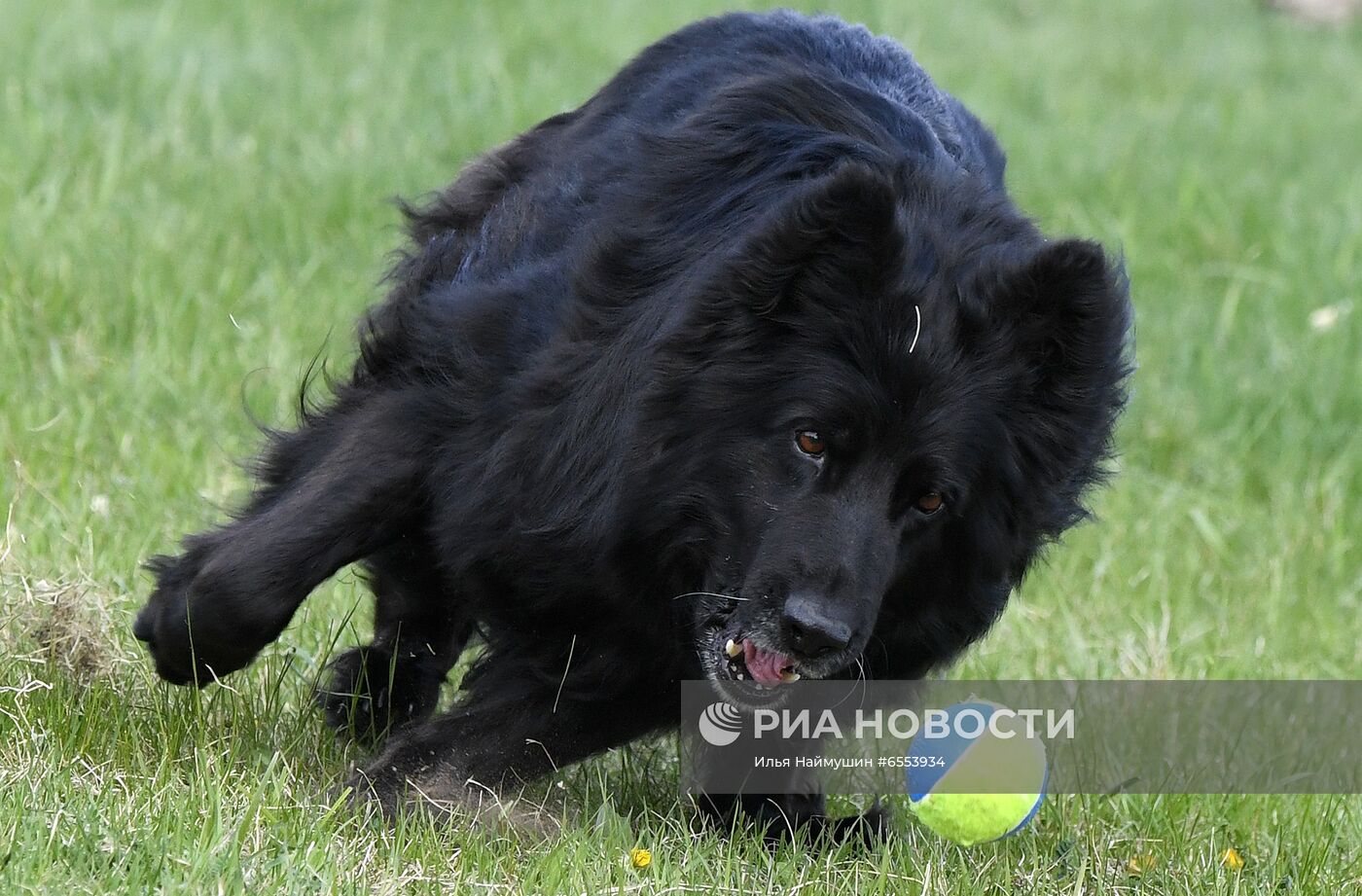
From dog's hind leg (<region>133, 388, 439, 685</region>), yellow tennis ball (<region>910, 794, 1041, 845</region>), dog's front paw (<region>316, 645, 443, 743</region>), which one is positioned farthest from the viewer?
dog's front paw (<region>316, 645, 443, 743</region>)

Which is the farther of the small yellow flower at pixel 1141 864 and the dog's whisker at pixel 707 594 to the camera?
the small yellow flower at pixel 1141 864

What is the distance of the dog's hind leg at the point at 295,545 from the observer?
11.8 feet

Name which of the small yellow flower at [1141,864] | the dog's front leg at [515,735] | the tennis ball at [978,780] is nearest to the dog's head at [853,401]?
the dog's front leg at [515,735]

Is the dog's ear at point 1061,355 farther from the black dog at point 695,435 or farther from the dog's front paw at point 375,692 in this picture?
the dog's front paw at point 375,692

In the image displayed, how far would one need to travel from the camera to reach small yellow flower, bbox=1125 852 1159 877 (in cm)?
388

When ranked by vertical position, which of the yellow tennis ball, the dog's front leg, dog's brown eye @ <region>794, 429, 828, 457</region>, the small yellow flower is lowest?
the small yellow flower

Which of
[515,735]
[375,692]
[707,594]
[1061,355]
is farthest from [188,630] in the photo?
[1061,355]

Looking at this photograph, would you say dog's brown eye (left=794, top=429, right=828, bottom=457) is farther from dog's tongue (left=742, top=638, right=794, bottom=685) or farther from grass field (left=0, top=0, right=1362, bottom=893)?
grass field (left=0, top=0, right=1362, bottom=893)

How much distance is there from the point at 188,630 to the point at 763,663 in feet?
4.18

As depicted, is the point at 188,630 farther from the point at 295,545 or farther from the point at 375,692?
the point at 375,692

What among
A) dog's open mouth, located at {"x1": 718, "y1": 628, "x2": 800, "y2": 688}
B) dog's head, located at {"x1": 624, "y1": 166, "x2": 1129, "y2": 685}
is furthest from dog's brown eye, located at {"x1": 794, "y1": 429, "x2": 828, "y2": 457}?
dog's open mouth, located at {"x1": 718, "y1": 628, "x2": 800, "y2": 688}

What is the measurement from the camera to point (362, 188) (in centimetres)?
762

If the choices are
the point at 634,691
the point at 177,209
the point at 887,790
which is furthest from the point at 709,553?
the point at 177,209

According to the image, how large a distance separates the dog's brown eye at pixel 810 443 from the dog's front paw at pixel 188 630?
125 centimetres
